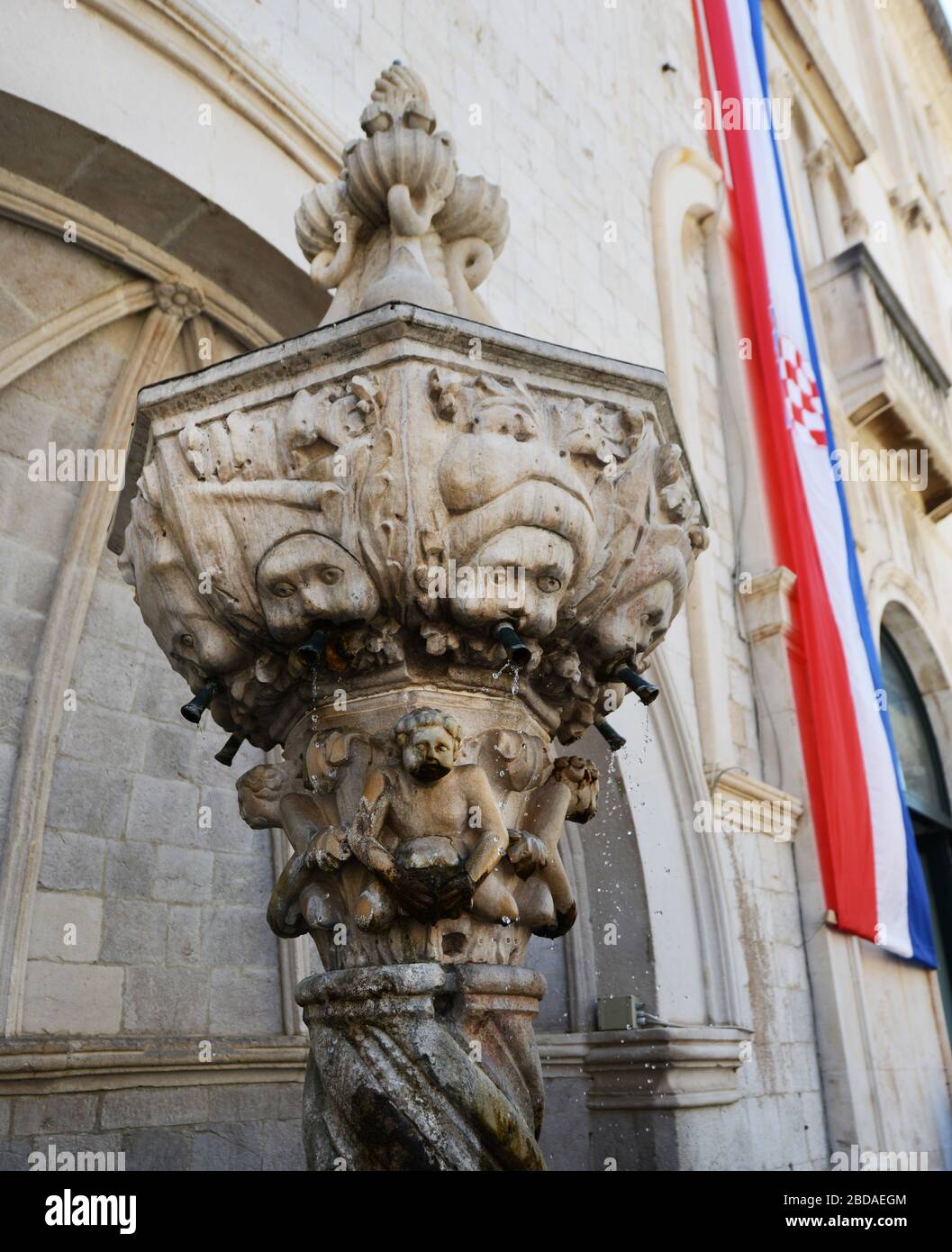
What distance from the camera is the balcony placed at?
7.59 meters

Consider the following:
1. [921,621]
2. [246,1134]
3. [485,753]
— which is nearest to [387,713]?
[485,753]

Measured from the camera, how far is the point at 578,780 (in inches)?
79.5

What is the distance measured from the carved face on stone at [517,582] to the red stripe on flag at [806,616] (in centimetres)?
359

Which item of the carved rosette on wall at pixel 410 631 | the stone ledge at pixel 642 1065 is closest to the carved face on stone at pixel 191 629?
the carved rosette on wall at pixel 410 631

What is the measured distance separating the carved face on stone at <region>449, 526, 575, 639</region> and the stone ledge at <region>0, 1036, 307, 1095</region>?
1772mm

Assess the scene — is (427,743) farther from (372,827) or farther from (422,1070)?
(422,1070)

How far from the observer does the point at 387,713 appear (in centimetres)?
182

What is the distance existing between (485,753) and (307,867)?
32 centimetres

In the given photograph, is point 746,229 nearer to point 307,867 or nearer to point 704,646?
point 704,646

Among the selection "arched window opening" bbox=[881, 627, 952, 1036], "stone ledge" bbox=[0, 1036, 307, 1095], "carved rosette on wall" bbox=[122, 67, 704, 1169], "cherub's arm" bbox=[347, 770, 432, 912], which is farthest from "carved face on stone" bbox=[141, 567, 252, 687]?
"arched window opening" bbox=[881, 627, 952, 1036]

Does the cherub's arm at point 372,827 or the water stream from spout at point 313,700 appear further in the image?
the water stream from spout at point 313,700

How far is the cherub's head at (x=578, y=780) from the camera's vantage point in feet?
6.58

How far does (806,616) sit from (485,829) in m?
3.82

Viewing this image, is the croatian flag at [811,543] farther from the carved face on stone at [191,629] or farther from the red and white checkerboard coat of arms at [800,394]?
the carved face on stone at [191,629]
